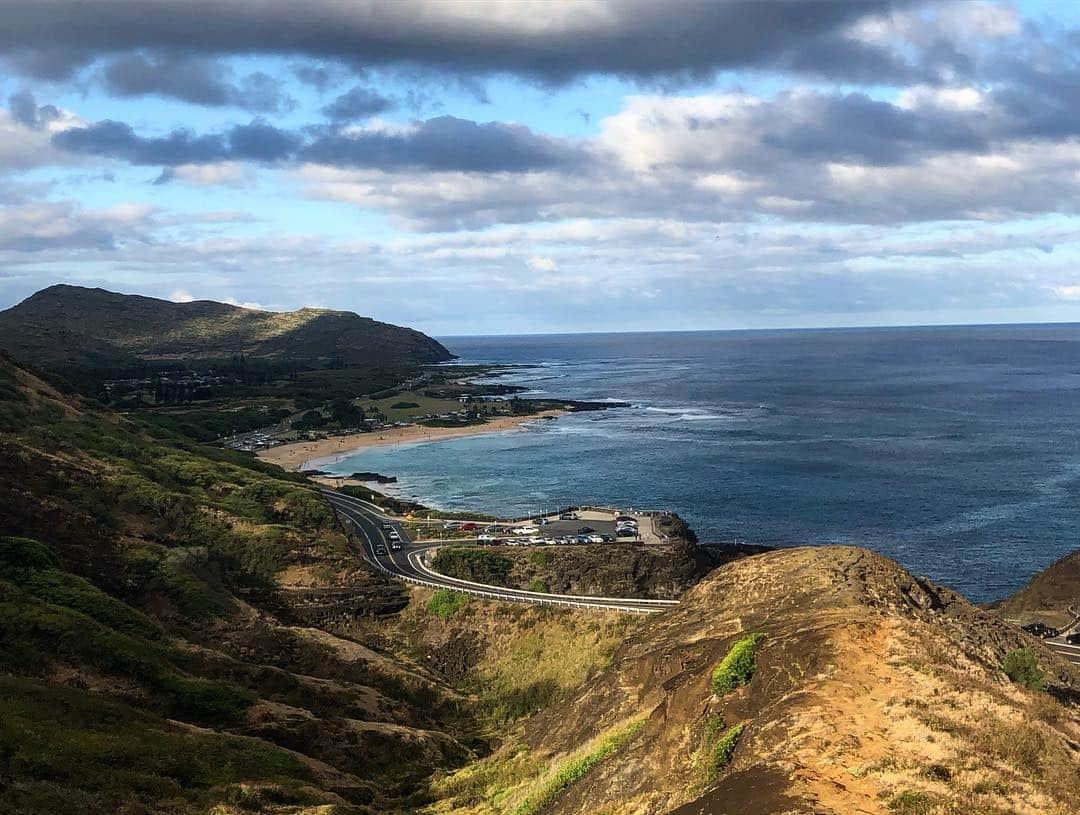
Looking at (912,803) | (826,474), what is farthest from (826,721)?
(826,474)

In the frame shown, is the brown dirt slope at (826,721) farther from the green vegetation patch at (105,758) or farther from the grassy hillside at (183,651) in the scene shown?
the green vegetation patch at (105,758)

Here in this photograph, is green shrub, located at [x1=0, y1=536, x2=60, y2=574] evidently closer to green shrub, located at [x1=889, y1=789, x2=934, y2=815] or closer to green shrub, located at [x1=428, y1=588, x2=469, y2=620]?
green shrub, located at [x1=428, y1=588, x2=469, y2=620]

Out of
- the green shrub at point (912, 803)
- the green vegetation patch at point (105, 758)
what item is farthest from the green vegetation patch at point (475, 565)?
the green shrub at point (912, 803)

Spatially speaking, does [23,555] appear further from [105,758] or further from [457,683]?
[457,683]

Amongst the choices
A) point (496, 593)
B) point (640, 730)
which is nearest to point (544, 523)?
point (496, 593)

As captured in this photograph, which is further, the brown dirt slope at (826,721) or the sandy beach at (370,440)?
the sandy beach at (370,440)

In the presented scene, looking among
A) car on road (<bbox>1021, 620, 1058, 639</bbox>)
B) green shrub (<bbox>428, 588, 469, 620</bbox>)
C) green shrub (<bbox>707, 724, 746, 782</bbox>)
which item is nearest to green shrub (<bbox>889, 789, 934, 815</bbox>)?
green shrub (<bbox>707, 724, 746, 782</bbox>)

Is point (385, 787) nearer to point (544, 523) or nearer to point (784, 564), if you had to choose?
point (784, 564)
